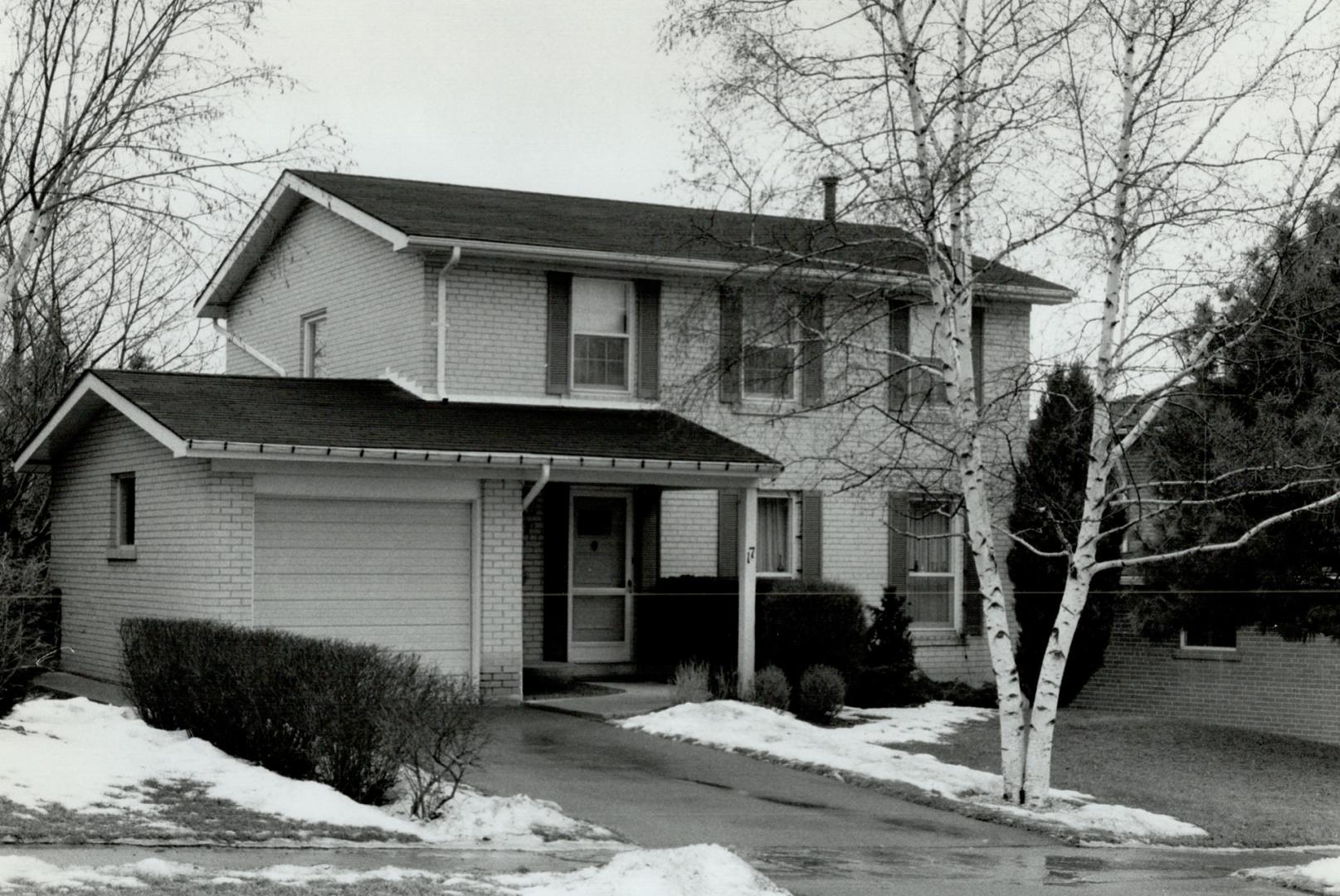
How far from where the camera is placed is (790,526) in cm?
2319

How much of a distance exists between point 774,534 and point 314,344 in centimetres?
708

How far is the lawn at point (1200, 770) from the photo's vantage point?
1528 centimetres

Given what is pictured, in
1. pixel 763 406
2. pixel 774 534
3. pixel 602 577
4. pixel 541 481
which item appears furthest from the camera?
pixel 774 534

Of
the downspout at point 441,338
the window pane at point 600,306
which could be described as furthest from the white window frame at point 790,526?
the downspout at point 441,338

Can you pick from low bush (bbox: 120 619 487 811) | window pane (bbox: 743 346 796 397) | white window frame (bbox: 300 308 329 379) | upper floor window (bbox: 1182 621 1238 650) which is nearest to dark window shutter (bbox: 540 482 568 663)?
window pane (bbox: 743 346 796 397)

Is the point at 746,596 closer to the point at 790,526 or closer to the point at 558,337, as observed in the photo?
the point at 790,526

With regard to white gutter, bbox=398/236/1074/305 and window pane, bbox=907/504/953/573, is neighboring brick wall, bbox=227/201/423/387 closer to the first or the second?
white gutter, bbox=398/236/1074/305

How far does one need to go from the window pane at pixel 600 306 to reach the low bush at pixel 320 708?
9.05 metres

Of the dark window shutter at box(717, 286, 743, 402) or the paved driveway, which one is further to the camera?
the dark window shutter at box(717, 286, 743, 402)

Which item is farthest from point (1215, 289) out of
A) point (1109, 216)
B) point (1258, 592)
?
point (1258, 592)

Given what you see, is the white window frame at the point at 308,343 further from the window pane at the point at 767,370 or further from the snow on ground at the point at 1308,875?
the snow on ground at the point at 1308,875

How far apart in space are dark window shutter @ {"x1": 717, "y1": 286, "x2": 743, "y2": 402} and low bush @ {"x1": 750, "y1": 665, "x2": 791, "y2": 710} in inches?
135

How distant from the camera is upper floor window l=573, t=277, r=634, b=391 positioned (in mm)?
21656

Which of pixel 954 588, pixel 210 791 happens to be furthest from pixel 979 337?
pixel 210 791
